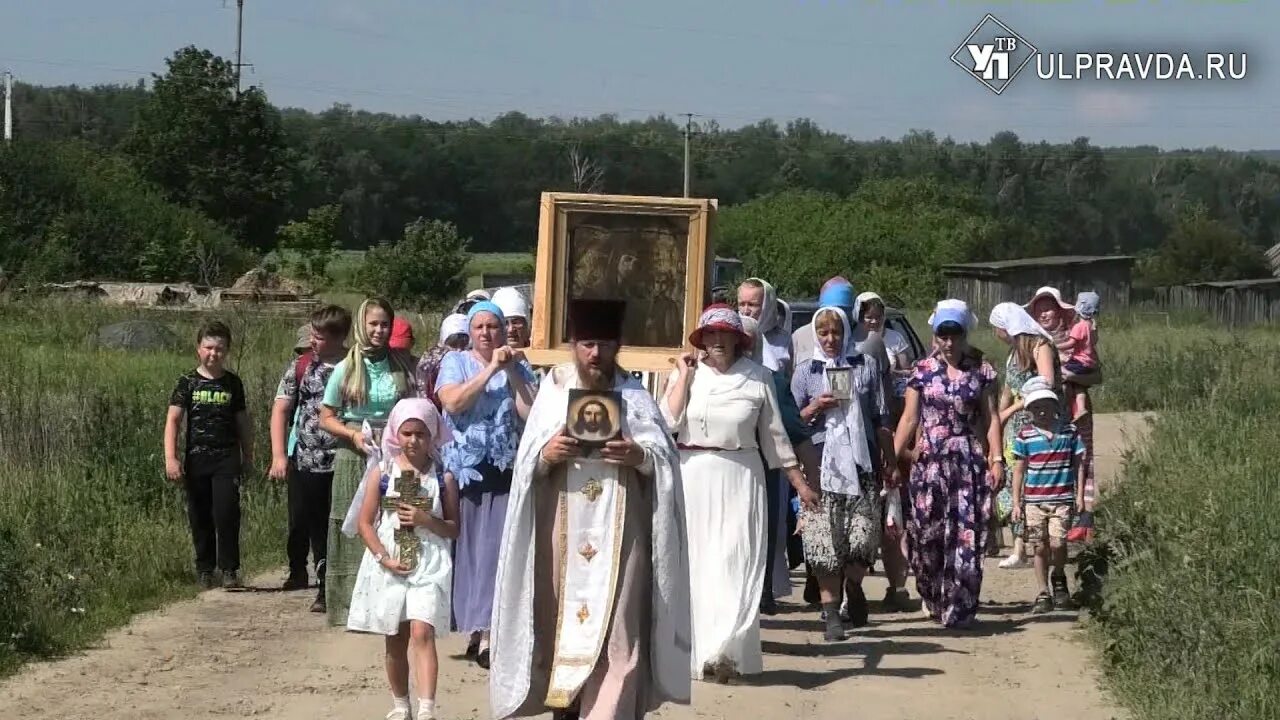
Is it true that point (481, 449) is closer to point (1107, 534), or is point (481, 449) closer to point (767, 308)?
point (767, 308)

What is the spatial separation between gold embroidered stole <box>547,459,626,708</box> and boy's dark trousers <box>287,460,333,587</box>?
4.49m

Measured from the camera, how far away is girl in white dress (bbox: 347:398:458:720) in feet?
26.2

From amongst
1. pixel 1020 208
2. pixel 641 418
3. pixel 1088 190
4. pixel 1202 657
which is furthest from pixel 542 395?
pixel 1088 190

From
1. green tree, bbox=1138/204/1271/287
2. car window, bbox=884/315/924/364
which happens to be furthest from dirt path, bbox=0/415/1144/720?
green tree, bbox=1138/204/1271/287

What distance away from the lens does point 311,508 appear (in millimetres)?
11867

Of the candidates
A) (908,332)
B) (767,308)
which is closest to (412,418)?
(767,308)

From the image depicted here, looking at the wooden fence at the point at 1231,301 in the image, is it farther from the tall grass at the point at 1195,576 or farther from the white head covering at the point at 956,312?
the white head covering at the point at 956,312

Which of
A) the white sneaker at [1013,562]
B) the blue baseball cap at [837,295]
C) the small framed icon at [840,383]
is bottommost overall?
the white sneaker at [1013,562]

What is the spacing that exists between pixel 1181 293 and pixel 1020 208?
196ft

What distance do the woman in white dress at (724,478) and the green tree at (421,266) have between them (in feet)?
122

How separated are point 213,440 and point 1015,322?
5.09m

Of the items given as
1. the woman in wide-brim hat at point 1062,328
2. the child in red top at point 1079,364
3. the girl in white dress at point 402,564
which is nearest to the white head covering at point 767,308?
the woman in wide-brim hat at point 1062,328

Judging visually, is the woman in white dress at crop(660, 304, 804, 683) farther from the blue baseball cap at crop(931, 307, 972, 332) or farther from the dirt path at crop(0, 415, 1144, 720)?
the blue baseball cap at crop(931, 307, 972, 332)

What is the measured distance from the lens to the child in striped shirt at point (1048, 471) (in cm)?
1149
